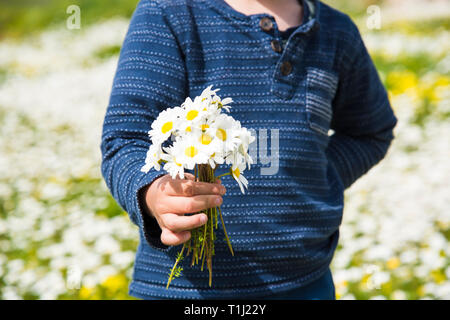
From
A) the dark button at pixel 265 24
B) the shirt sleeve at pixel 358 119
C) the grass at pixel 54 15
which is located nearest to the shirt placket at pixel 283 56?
the dark button at pixel 265 24

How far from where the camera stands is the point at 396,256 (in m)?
2.17

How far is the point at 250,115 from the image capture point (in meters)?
0.98

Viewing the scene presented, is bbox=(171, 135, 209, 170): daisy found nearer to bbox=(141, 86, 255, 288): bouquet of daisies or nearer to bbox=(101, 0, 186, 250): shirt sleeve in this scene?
bbox=(141, 86, 255, 288): bouquet of daisies

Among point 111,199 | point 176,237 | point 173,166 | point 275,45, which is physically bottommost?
point 111,199

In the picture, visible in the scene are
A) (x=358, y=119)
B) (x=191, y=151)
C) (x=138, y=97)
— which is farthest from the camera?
(x=358, y=119)

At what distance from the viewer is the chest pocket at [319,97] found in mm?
1050

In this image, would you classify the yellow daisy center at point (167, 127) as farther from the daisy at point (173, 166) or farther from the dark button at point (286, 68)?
the dark button at point (286, 68)

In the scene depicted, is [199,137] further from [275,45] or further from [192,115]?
[275,45]

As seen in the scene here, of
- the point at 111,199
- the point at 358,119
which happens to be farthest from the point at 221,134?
the point at 111,199

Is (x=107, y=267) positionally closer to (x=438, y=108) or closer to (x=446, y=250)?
(x=446, y=250)

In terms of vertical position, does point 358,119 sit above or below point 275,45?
below

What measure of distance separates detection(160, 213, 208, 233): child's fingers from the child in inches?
5.6

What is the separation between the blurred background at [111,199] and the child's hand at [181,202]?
89cm

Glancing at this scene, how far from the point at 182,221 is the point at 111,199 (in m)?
2.20
